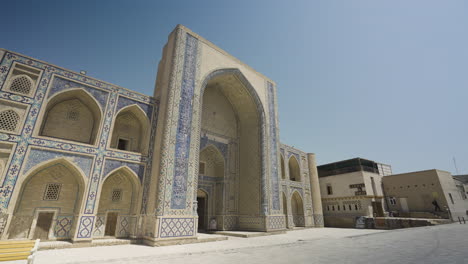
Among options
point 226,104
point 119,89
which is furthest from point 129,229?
point 226,104

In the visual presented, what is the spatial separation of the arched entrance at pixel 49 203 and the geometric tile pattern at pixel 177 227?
3.01m

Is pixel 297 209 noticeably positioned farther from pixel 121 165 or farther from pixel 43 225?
pixel 43 225

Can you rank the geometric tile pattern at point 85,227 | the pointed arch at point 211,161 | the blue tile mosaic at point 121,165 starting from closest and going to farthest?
A: the geometric tile pattern at point 85,227
the blue tile mosaic at point 121,165
the pointed arch at point 211,161

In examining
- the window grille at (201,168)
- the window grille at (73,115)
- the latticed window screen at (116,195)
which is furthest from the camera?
the window grille at (201,168)

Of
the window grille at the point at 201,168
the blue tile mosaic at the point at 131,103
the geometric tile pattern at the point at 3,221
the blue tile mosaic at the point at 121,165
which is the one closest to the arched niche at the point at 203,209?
the window grille at the point at 201,168

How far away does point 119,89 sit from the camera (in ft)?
32.8

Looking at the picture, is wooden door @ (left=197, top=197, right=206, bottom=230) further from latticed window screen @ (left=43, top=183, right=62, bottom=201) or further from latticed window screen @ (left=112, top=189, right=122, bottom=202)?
latticed window screen @ (left=43, top=183, right=62, bottom=201)

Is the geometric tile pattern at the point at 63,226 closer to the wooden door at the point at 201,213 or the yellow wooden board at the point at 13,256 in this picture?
the yellow wooden board at the point at 13,256

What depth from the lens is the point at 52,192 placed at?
332 inches

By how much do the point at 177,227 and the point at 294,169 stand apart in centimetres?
1382

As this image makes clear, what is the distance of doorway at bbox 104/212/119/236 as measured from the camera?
362 inches

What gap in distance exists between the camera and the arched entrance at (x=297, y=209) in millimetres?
18672

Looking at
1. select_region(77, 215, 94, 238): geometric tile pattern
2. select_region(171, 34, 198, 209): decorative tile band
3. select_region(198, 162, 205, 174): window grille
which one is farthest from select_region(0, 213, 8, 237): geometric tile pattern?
select_region(198, 162, 205, 174): window grille

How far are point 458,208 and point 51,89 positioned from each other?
99.5 ft
